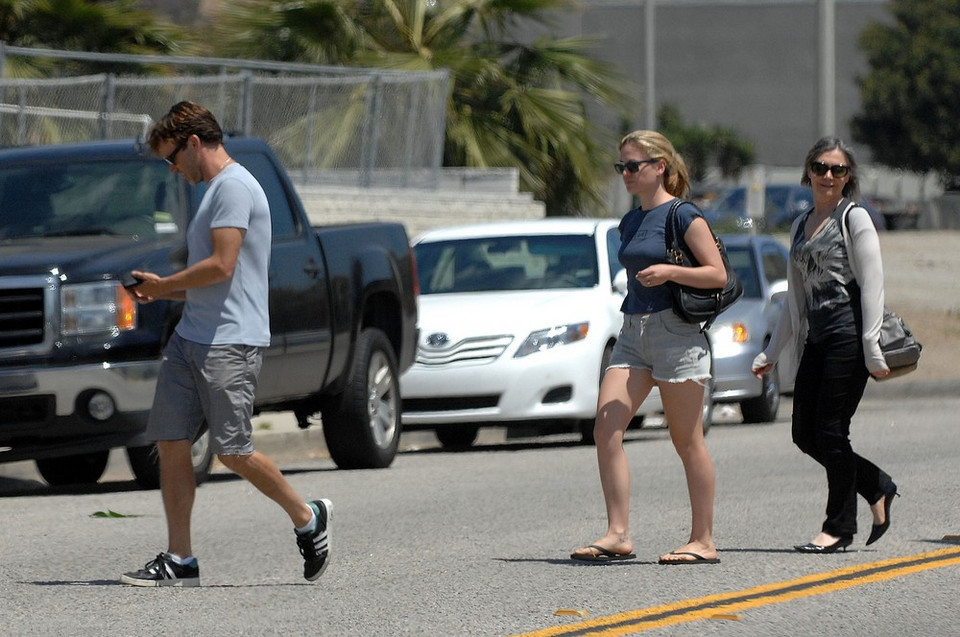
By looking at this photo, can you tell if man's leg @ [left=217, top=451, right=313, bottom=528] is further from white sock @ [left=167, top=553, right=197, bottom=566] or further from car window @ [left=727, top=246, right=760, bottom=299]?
car window @ [left=727, top=246, right=760, bottom=299]

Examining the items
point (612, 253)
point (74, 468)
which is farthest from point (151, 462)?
point (612, 253)

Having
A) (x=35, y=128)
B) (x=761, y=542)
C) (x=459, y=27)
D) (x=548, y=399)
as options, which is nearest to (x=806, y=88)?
(x=459, y=27)

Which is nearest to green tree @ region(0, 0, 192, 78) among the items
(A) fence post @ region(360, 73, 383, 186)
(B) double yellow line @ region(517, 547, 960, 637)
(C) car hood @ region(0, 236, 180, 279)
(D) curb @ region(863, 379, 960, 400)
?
(A) fence post @ region(360, 73, 383, 186)

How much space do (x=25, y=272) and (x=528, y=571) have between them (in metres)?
3.72

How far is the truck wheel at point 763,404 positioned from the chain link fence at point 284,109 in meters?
5.63

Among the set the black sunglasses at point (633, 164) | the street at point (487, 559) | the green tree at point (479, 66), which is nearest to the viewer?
the street at point (487, 559)

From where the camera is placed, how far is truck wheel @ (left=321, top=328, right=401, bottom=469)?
11.7 m

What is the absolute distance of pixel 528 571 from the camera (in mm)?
7414

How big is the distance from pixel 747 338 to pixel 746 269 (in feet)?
5.04

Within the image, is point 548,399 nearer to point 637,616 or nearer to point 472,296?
point 472,296

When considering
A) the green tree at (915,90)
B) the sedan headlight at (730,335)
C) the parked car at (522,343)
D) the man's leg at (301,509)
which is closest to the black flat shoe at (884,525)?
the man's leg at (301,509)

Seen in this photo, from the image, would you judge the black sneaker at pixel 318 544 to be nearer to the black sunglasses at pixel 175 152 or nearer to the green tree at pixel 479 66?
the black sunglasses at pixel 175 152

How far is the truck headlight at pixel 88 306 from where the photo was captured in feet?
32.0

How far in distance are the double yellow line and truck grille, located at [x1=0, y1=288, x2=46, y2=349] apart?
4.44 meters
